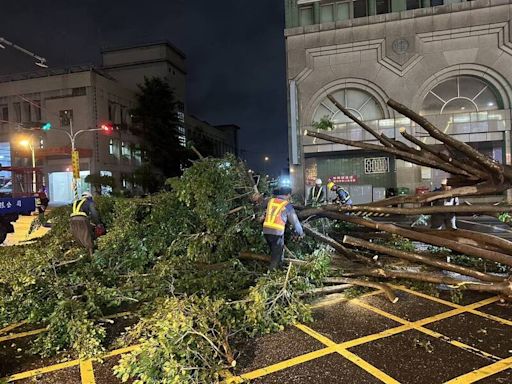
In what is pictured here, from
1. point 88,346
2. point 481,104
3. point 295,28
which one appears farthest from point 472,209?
point 295,28

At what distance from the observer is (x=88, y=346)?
3451 millimetres

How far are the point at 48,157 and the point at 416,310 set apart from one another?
3464 cm

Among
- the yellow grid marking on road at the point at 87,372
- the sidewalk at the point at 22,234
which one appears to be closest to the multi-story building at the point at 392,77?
the sidewalk at the point at 22,234

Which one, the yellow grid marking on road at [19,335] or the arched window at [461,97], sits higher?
Answer: the arched window at [461,97]

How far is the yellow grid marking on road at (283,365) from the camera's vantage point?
10.0 ft

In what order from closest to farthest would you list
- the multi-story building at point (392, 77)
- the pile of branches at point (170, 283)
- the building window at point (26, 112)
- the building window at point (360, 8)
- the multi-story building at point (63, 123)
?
the pile of branches at point (170, 283) < the multi-story building at point (392, 77) < the building window at point (360, 8) < the multi-story building at point (63, 123) < the building window at point (26, 112)

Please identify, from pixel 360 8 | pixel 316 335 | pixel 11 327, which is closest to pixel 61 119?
pixel 360 8

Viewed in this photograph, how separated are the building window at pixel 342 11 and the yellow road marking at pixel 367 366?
24.0 meters

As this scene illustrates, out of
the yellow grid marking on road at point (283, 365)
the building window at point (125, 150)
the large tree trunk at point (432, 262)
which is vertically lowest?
the yellow grid marking on road at point (283, 365)

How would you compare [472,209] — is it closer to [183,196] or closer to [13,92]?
[183,196]

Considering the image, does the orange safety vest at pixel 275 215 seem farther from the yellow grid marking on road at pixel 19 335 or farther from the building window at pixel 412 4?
the building window at pixel 412 4

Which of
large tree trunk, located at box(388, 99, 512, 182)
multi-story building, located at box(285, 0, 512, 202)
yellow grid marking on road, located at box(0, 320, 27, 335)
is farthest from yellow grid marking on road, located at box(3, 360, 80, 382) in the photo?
multi-story building, located at box(285, 0, 512, 202)

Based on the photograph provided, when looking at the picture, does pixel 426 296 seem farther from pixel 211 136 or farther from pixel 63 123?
pixel 211 136

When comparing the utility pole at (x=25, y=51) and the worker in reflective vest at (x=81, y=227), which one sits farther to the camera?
the utility pole at (x=25, y=51)
